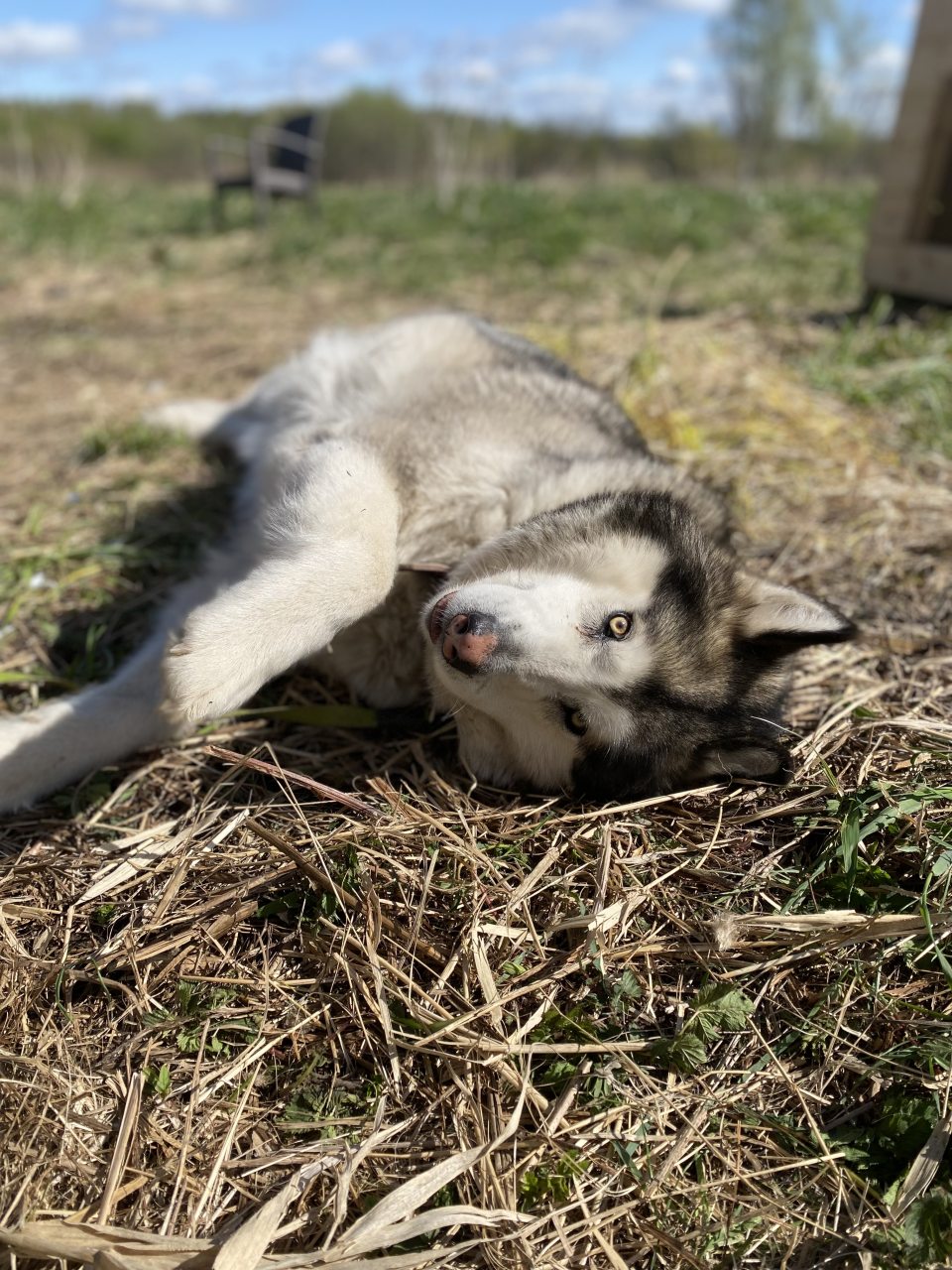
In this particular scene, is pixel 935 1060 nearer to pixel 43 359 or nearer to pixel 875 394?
pixel 875 394

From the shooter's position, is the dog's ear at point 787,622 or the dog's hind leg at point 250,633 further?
the dog's ear at point 787,622

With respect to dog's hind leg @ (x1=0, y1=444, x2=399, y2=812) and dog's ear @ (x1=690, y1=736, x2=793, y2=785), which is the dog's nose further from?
dog's ear @ (x1=690, y1=736, x2=793, y2=785)

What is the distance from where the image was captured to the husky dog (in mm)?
2078

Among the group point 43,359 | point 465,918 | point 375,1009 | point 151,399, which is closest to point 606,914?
point 465,918

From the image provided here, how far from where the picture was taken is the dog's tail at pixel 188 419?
176 inches

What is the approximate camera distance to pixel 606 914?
6.20 ft

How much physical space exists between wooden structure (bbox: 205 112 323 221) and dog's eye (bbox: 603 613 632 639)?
11.7 meters

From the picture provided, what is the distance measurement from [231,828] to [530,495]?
1.26m

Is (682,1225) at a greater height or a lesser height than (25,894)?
lesser

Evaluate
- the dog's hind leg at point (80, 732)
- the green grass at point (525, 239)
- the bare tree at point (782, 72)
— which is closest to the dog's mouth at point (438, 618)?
the dog's hind leg at point (80, 732)

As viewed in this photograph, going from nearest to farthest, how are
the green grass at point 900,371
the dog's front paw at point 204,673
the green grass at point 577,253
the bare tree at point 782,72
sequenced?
the dog's front paw at point 204,673
the green grass at point 900,371
the green grass at point 577,253
the bare tree at point 782,72

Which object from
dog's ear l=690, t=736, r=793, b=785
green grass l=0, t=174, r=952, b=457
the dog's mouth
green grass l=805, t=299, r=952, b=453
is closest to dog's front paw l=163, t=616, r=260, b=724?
the dog's mouth

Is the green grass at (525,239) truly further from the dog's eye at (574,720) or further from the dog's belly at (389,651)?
the dog's eye at (574,720)

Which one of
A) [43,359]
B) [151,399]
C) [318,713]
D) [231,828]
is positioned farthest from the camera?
[43,359]
